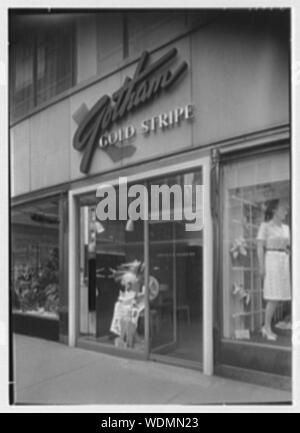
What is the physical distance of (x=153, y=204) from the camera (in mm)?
4512

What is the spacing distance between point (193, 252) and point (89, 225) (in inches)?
75.1

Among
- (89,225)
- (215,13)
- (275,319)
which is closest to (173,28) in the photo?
(215,13)

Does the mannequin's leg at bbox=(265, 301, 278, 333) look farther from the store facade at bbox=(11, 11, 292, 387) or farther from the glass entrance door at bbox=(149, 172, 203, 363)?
the glass entrance door at bbox=(149, 172, 203, 363)

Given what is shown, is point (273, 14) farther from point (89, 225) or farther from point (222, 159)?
point (89, 225)

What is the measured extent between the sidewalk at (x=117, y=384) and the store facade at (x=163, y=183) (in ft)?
0.59

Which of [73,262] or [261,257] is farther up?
[261,257]

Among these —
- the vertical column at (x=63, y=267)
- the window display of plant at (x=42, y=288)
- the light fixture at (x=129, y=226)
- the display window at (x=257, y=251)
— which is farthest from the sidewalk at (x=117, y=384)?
the light fixture at (x=129, y=226)

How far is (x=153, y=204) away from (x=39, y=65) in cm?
278

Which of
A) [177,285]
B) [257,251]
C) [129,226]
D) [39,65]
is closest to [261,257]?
[257,251]

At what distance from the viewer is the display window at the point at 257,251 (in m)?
3.94

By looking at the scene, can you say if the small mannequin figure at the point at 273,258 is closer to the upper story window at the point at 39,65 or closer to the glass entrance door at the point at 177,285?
the glass entrance door at the point at 177,285

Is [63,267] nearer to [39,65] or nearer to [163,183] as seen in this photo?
[163,183]

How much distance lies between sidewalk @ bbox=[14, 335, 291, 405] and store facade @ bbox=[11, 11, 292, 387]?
18 cm

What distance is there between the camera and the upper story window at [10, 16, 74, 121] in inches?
165
